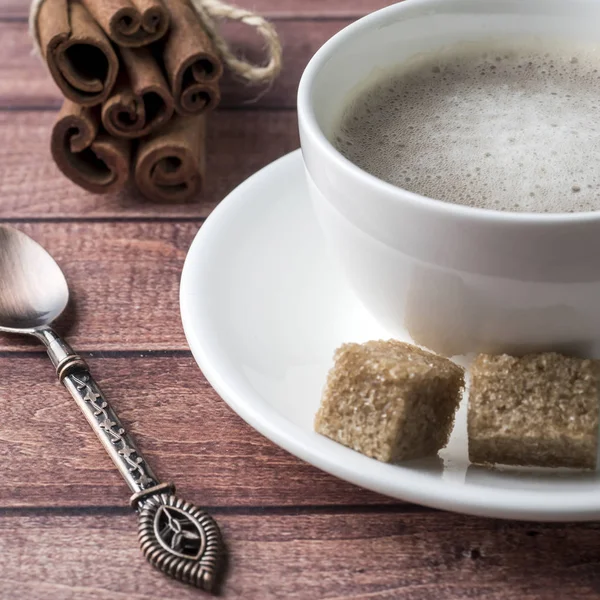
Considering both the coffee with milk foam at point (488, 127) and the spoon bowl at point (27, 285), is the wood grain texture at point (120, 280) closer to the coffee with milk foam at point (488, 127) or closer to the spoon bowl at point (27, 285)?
the spoon bowl at point (27, 285)

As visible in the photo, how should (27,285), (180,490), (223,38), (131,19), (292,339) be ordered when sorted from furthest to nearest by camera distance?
1. (223,38)
2. (131,19)
3. (27,285)
4. (292,339)
5. (180,490)

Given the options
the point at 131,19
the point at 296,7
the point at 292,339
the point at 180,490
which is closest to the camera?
the point at 180,490

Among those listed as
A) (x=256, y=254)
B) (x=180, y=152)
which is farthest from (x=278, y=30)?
(x=256, y=254)

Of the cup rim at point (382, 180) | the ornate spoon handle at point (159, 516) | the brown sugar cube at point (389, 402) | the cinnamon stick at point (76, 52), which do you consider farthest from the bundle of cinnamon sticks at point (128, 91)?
the brown sugar cube at point (389, 402)

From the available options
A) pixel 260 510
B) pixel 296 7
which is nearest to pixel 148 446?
pixel 260 510

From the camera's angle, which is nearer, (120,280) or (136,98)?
(120,280)

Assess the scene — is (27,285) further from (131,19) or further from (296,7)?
(296,7)
